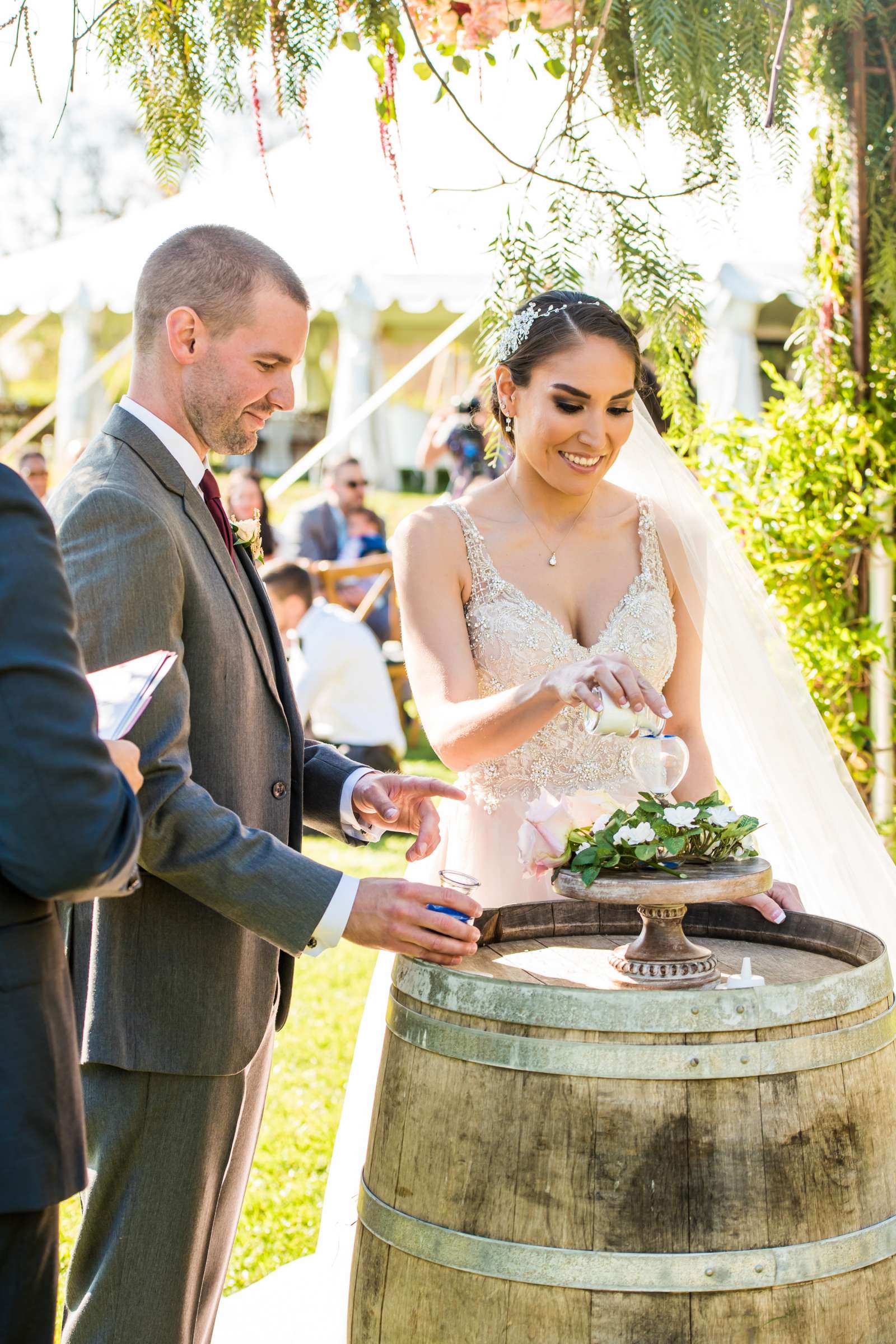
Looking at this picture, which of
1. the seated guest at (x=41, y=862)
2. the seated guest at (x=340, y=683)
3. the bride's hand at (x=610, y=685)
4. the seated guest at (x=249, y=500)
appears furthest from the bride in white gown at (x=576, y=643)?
the seated guest at (x=249, y=500)

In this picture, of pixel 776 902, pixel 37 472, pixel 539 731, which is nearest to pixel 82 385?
pixel 37 472

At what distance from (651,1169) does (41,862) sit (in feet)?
2.87

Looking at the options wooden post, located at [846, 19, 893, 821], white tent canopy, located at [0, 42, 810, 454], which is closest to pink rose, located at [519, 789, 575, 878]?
wooden post, located at [846, 19, 893, 821]

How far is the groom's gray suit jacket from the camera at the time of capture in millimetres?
1899

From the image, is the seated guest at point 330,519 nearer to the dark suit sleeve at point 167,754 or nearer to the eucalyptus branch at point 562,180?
the eucalyptus branch at point 562,180

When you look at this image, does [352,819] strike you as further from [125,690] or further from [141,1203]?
[125,690]

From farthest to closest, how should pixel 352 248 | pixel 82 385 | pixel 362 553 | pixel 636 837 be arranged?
pixel 82 385
pixel 352 248
pixel 362 553
pixel 636 837

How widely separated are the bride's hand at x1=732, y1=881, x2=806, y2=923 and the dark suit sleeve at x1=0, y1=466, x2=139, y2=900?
4.05 ft

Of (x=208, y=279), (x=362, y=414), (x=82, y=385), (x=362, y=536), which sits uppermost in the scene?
(x=82, y=385)

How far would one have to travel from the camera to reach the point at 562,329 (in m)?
2.71

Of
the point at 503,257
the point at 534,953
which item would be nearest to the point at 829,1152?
the point at 534,953

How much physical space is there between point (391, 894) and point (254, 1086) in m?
0.61

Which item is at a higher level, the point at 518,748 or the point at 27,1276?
the point at 518,748

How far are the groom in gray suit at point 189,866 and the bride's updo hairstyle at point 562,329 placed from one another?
682mm
